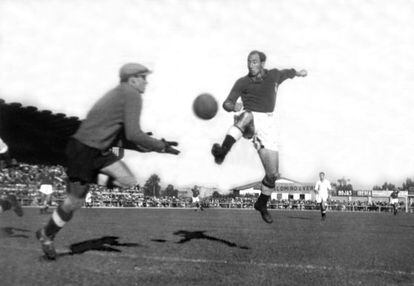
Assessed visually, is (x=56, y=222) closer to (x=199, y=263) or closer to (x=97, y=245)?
(x=199, y=263)

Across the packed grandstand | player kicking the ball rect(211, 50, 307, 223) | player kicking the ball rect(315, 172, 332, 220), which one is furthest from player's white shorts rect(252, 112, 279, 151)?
player kicking the ball rect(315, 172, 332, 220)

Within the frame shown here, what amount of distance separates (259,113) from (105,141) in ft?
9.44

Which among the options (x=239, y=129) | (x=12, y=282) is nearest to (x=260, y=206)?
(x=239, y=129)

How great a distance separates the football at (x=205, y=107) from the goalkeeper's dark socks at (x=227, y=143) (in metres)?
0.43

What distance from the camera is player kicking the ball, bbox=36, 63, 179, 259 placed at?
217 inches

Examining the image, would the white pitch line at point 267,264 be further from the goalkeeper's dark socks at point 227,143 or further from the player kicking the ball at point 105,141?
the goalkeeper's dark socks at point 227,143

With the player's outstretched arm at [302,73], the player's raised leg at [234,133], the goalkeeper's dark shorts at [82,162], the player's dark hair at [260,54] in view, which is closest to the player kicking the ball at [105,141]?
the goalkeeper's dark shorts at [82,162]

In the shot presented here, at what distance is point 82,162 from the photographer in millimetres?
5543

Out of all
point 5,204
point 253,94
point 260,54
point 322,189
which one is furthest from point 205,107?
point 322,189

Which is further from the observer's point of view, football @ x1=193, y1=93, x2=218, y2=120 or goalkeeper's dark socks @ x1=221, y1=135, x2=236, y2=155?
goalkeeper's dark socks @ x1=221, y1=135, x2=236, y2=155

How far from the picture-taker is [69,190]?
5719 millimetres

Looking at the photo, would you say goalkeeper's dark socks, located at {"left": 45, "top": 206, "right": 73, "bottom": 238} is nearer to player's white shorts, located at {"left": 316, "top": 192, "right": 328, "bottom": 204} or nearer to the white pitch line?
the white pitch line

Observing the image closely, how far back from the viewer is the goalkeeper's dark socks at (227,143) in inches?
295

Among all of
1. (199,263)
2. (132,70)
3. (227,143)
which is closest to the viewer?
(132,70)
